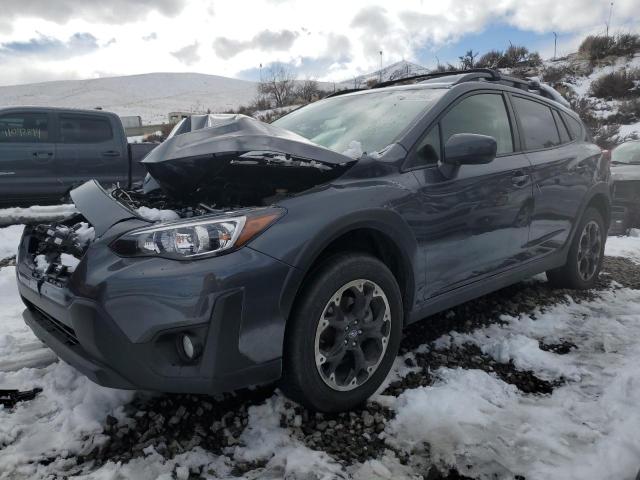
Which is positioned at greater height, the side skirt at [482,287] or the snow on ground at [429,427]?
the side skirt at [482,287]

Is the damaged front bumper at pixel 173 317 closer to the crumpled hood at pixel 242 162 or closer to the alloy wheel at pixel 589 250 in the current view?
the crumpled hood at pixel 242 162

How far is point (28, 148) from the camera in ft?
22.7

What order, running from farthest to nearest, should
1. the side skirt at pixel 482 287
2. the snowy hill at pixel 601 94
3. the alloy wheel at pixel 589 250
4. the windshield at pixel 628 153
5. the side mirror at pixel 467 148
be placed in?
the snowy hill at pixel 601 94 → the windshield at pixel 628 153 → the alloy wheel at pixel 589 250 → the side skirt at pixel 482 287 → the side mirror at pixel 467 148

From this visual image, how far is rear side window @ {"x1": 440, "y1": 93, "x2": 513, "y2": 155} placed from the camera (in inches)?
115

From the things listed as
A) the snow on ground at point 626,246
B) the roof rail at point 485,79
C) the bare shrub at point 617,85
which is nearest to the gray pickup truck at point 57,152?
the roof rail at point 485,79

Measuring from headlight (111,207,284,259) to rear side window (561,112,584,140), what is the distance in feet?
11.0

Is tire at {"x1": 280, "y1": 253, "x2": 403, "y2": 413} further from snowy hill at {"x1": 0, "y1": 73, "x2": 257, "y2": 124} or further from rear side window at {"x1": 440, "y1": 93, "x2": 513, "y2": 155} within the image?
snowy hill at {"x1": 0, "y1": 73, "x2": 257, "y2": 124}

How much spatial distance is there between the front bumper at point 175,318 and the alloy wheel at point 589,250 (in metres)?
3.29

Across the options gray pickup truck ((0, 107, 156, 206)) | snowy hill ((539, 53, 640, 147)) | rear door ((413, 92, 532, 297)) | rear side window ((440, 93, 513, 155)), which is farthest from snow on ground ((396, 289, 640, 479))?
snowy hill ((539, 53, 640, 147))

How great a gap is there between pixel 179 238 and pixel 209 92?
5308 centimetres

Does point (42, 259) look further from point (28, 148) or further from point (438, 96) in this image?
point (28, 148)

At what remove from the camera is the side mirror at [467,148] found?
8.60ft

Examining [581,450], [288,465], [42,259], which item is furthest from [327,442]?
[42,259]

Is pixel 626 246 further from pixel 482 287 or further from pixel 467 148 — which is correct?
pixel 467 148
